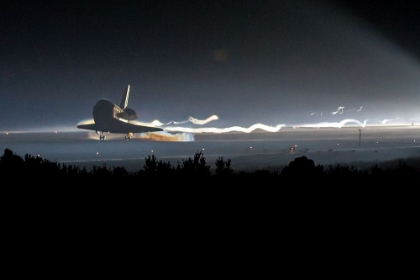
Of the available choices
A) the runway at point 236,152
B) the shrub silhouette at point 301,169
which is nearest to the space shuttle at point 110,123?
the runway at point 236,152

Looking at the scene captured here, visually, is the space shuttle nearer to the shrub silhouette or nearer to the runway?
the runway

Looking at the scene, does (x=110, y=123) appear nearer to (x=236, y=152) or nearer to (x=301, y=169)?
(x=236, y=152)

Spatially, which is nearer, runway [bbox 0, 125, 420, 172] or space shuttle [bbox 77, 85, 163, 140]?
runway [bbox 0, 125, 420, 172]

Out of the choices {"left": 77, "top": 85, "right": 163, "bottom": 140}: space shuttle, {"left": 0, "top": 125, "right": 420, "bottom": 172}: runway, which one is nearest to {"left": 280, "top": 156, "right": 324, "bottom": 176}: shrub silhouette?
{"left": 0, "top": 125, "right": 420, "bottom": 172}: runway

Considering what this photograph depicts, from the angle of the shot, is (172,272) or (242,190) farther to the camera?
(242,190)

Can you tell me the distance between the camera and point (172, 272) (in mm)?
6820

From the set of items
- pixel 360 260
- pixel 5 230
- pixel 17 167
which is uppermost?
pixel 17 167

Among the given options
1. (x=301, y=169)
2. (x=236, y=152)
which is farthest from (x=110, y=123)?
(x=301, y=169)

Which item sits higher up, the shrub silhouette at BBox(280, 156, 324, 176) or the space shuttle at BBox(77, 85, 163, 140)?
the space shuttle at BBox(77, 85, 163, 140)

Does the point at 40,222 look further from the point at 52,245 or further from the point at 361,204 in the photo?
the point at 361,204

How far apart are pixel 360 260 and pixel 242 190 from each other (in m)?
3.39

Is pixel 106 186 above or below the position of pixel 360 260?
above

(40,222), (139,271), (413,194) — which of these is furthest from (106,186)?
(413,194)

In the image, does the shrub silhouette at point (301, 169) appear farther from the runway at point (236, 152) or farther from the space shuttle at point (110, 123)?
the space shuttle at point (110, 123)
